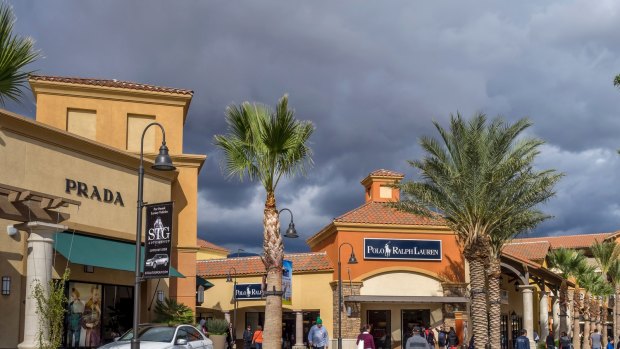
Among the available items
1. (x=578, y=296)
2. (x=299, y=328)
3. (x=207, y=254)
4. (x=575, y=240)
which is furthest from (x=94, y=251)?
(x=575, y=240)

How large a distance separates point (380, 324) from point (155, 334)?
73.1 ft

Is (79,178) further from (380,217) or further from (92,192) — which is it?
(380,217)

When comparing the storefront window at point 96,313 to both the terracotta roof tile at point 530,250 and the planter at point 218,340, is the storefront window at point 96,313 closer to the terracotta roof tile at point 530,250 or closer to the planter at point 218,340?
the planter at point 218,340

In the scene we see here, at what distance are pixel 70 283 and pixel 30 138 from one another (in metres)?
4.57

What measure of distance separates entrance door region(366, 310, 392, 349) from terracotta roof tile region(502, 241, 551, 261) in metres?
17.2

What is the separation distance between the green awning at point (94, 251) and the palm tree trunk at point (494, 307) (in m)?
16.0

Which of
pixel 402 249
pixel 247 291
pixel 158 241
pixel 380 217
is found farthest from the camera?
pixel 247 291

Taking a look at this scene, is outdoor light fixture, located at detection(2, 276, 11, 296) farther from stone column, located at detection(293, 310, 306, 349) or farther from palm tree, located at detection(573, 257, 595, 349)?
palm tree, located at detection(573, 257, 595, 349)

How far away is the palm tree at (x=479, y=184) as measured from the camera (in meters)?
28.6

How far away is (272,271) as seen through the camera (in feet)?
70.5

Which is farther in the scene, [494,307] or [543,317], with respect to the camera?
[543,317]

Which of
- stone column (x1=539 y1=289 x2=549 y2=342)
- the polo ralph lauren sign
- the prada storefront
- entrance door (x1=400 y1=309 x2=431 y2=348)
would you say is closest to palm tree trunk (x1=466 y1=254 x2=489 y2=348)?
the polo ralph lauren sign

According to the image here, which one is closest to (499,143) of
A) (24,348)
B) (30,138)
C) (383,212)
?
(383,212)

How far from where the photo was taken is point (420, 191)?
30.4 meters
